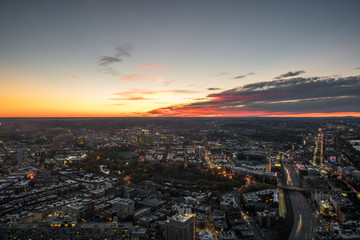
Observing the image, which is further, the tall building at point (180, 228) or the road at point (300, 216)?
the road at point (300, 216)

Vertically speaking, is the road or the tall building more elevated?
the tall building

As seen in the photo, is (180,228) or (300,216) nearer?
(180,228)

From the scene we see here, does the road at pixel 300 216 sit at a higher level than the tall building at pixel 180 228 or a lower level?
lower

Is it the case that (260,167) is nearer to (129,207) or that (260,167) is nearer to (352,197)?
(352,197)

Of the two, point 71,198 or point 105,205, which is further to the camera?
point 71,198

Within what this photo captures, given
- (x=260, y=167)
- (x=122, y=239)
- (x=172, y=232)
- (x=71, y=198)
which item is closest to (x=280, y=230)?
(x=172, y=232)

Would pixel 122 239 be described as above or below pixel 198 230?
above

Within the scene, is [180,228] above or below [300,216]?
above

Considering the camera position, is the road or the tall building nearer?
the tall building
